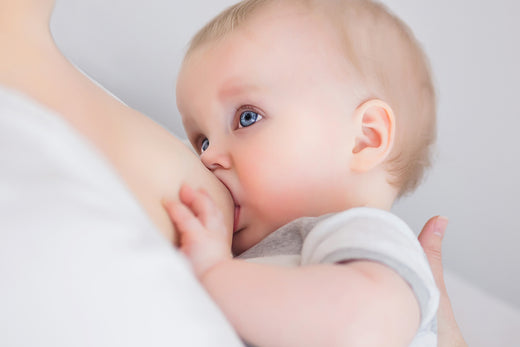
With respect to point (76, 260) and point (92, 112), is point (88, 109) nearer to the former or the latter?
point (92, 112)

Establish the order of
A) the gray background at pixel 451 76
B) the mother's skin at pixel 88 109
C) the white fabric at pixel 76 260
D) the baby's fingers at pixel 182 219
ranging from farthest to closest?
the gray background at pixel 451 76 → the baby's fingers at pixel 182 219 → the mother's skin at pixel 88 109 → the white fabric at pixel 76 260

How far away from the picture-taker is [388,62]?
92 cm

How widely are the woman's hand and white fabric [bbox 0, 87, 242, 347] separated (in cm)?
79

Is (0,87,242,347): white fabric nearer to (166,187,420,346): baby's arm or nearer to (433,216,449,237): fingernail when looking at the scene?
(166,187,420,346): baby's arm

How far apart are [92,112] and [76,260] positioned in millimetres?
201

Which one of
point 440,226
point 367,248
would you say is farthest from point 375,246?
point 440,226

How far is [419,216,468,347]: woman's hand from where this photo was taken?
1.05 m

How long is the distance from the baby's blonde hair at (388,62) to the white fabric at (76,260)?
0.58 m

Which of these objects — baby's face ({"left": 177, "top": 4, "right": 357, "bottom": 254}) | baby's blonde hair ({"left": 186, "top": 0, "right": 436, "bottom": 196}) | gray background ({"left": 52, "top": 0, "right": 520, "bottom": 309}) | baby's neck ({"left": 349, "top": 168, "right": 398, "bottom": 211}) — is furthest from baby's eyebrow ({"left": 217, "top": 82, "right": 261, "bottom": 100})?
gray background ({"left": 52, "top": 0, "right": 520, "bottom": 309})

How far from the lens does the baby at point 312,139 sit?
0.60m

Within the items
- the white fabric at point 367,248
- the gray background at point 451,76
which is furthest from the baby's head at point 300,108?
the gray background at point 451,76

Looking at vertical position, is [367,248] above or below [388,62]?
below

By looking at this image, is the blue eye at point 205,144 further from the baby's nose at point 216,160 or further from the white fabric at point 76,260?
the white fabric at point 76,260

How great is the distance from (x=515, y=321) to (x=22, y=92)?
1787 mm
